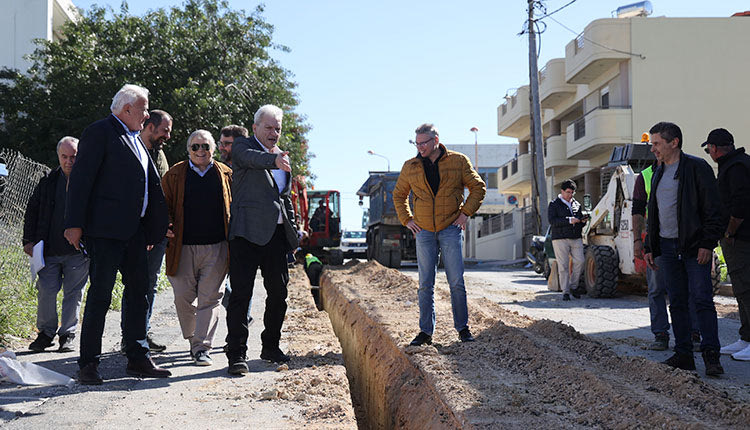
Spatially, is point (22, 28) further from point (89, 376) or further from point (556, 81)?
point (89, 376)

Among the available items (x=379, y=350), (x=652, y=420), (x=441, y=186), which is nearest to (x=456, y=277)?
(x=441, y=186)

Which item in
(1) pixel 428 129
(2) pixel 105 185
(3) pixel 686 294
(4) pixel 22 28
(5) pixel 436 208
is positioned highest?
(4) pixel 22 28

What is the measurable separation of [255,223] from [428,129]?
1.75 metres

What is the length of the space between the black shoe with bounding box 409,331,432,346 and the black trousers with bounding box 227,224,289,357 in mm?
1153

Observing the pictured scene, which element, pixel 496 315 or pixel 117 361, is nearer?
pixel 117 361

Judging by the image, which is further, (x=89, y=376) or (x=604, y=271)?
(x=604, y=271)

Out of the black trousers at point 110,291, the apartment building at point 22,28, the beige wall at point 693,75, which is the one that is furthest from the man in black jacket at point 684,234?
the apartment building at point 22,28

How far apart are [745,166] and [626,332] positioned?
9.12 feet

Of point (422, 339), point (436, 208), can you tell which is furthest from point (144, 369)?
point (436, 208)

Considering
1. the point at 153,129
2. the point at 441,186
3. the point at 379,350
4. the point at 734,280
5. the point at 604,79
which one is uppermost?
the point at 604,79

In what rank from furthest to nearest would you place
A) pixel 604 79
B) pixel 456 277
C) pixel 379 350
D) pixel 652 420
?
1. pixel 604 79
2. pixel 379 350
3. pixel 456 277
4. pixel 652 420

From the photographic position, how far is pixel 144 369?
511 cm

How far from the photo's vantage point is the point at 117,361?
571 cm

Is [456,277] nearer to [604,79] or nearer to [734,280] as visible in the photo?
[734,280]
